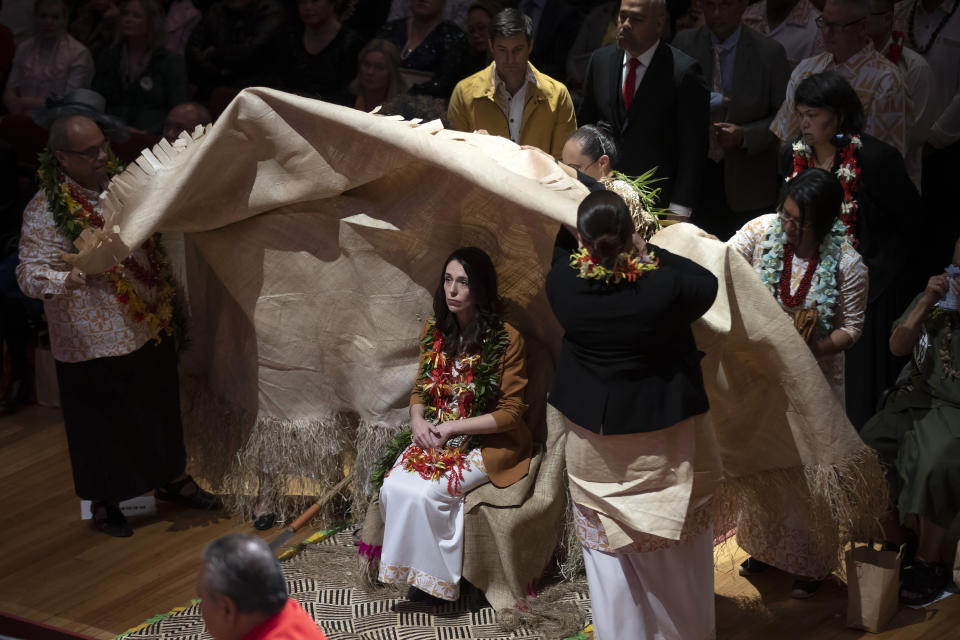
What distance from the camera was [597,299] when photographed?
11.0 feet

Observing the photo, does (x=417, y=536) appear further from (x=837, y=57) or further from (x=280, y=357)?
(x=837, y=57)

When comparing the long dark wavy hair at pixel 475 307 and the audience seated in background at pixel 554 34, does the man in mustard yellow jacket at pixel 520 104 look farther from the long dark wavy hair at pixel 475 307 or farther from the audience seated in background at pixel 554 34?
the audience seated in background at pixel 554 34

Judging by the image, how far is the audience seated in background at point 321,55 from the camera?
6.50 meters

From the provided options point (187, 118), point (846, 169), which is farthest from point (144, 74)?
point (846, 169)

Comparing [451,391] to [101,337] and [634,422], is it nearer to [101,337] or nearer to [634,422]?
[634,422]

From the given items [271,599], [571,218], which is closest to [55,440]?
[571,218]

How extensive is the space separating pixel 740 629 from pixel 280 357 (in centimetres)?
206

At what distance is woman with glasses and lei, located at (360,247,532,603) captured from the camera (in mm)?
4234

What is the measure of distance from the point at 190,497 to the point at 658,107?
2633 mm

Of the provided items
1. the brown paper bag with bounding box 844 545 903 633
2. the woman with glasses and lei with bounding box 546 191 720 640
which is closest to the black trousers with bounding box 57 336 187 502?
the woman with glasses and lei with bounding box 546 191 720 640

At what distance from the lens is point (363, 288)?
15.0ft

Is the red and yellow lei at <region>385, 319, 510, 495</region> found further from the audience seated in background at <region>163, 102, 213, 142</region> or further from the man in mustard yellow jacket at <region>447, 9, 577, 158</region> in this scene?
the audience seated in background at <region>163, 102, 213, 142</region>

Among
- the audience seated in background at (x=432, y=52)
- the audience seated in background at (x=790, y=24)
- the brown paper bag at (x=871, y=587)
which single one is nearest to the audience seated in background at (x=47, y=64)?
the audience seated in background at (x=432, y=52)

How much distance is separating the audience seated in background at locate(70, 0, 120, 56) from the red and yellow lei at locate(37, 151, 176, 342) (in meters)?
3.52
